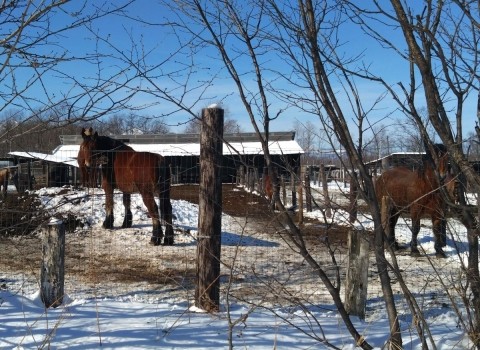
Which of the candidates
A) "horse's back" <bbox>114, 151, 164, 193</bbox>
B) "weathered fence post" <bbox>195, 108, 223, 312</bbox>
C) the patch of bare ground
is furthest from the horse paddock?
"horse's back" <bbox>114, 151, 164, 193</bbox>

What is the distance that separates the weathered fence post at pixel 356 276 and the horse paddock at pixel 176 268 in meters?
0.22

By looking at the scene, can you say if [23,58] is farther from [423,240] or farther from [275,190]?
[423,240]

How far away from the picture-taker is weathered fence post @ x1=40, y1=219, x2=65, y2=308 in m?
5.37

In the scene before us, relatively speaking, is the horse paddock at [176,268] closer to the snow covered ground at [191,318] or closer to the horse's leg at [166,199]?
the snow covered ground at [191,318]

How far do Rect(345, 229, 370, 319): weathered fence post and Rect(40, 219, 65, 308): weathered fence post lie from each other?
2748 millimetres

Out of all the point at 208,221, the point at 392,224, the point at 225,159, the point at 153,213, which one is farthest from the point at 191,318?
A: the point at 153,213

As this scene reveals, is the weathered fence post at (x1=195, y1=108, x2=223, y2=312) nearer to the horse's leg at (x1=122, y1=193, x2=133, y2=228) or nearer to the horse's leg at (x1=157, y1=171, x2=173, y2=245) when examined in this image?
the horse's leg at (x1=157, y1=171, x2=173, y2=245)

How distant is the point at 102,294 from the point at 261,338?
2.41 m

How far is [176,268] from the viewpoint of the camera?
25.3 feet

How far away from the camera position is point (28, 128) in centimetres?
347

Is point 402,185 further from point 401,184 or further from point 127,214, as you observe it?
point 127,214

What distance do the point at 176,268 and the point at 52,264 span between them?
8.24 feet

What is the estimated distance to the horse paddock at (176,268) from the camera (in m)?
5.93

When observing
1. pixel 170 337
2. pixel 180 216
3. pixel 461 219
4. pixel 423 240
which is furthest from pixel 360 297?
pixel 180 216
